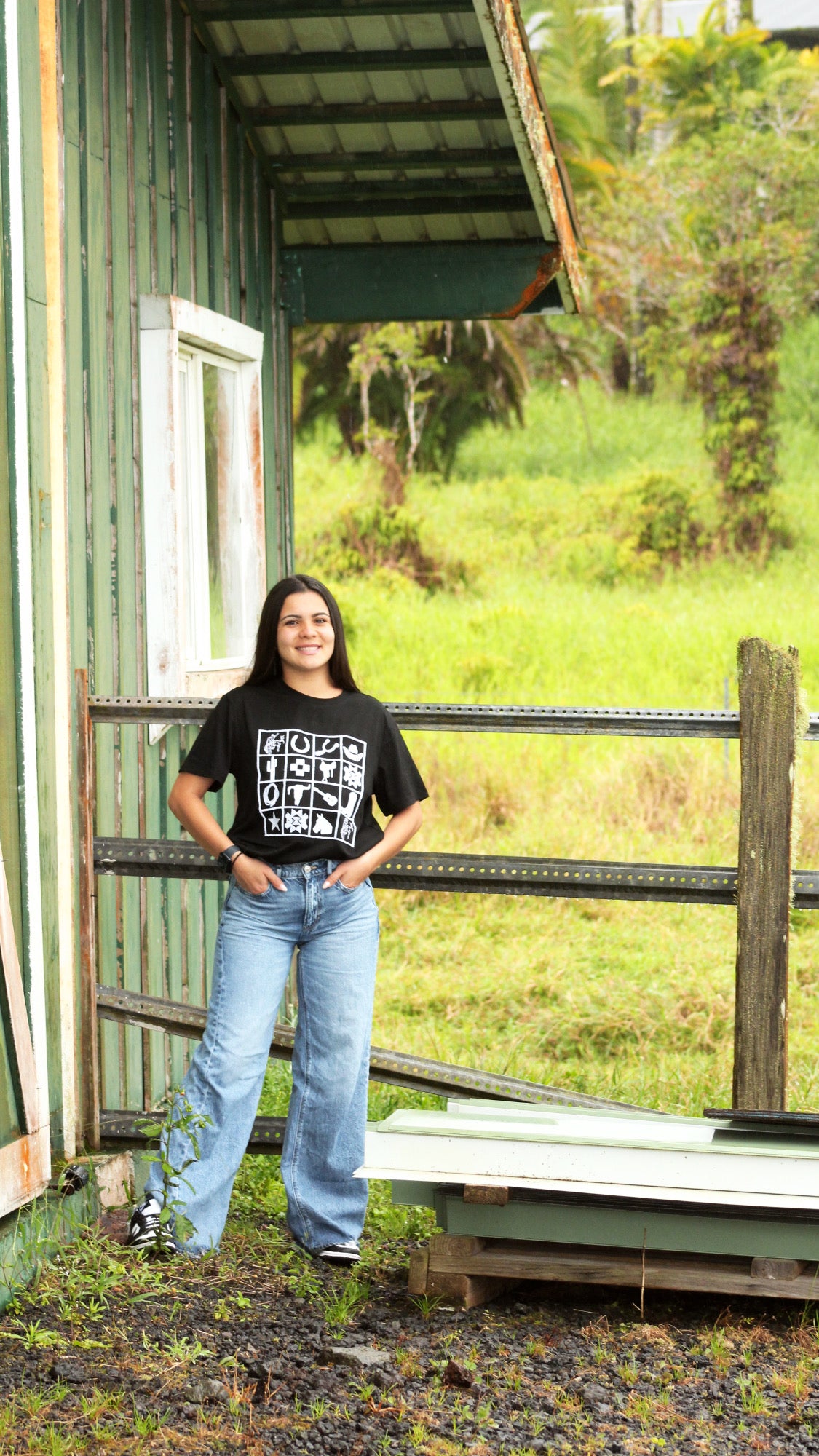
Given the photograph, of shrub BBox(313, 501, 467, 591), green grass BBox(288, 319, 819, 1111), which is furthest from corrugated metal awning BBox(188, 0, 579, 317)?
shrub BBox(313, 501, 467, 591)

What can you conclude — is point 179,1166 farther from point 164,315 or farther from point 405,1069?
point 164,315

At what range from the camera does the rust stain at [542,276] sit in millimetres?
6832

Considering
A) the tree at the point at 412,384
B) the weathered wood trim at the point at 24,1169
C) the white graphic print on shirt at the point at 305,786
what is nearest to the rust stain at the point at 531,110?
the white graphic print on shirt at the point at 305,786

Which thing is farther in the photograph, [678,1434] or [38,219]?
[38,219]

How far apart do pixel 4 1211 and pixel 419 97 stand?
4642 mm

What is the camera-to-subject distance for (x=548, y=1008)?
8086mm

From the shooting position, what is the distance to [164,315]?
18.4 ft

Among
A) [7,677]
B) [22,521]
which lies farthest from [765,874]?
[22,521]

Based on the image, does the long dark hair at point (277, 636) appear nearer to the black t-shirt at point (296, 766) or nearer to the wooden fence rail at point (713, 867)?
the black t-shirt at point (296, 766)

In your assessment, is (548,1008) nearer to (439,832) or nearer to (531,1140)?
(439,832)

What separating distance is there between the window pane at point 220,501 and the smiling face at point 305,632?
8.02ft

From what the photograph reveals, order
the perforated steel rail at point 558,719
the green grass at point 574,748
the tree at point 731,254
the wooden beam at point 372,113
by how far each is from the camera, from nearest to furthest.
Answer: the perforated steel rail at point 558,719
the wooden beam at point 372,113
the green grass at point 574,748
the tree at point 731,254

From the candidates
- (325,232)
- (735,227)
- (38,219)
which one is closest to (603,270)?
(735,227)

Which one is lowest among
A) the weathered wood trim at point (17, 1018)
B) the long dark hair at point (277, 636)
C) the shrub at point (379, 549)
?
the weathered wood trim at point (17, 1018)
